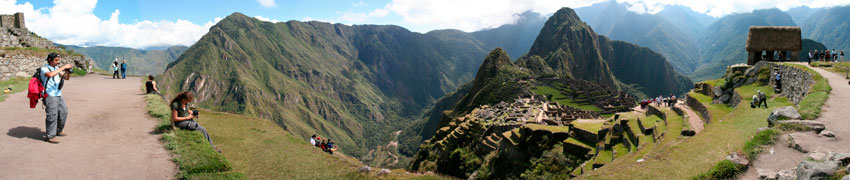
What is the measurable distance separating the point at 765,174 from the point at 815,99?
10155 millimetres

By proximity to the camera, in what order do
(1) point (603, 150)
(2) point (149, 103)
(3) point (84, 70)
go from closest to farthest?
(2) point (149, 103) < (1) point (603, 150) < (3) point (84, 70)

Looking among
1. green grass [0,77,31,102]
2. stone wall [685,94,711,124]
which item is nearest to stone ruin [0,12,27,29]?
green grass [0,77,31,102]

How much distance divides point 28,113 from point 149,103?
15.2 feet

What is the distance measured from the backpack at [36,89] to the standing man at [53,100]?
0.33 ft

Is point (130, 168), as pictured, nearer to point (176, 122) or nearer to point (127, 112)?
point (176, 122)

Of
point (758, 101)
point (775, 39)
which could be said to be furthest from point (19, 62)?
point (775, 39)

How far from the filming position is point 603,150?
80.1 ft

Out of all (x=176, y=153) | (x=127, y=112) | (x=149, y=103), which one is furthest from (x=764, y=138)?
(x=149, y=103)

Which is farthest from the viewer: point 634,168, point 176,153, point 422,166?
point 422,166

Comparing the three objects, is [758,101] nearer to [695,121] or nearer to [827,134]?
[695,121]

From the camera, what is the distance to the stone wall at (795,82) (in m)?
18.6

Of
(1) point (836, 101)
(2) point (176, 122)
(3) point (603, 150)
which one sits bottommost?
(3) point (603, 150)

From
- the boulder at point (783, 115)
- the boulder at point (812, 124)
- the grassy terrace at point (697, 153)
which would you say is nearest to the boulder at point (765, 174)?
the grassy terrace at point (697, 153)

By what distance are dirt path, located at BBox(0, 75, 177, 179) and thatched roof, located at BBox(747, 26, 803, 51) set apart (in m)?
40.1
